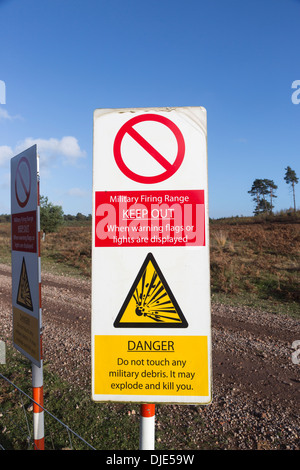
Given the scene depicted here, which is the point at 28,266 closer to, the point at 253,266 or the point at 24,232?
the point at 24,232

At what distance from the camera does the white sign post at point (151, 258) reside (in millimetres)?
1769

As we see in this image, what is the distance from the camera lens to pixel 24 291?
2791mm

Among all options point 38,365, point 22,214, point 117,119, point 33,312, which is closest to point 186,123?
point 117,119

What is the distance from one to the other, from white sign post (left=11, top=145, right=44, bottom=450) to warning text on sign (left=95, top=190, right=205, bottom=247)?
904 millimetres

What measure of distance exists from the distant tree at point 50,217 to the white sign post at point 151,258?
33.2 metres

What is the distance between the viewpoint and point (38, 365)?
255 centimetres

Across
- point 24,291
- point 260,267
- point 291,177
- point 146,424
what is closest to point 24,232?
point 24,291

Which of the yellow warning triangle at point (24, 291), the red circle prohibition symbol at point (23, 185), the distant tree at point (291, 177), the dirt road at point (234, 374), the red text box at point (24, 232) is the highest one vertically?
the distant tree at point (291, 177)

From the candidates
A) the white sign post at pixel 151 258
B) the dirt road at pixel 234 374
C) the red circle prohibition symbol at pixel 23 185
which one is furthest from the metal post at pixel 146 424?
the dirt road at pixel 234 374

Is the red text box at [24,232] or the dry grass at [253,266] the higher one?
the red text box at [24,232]

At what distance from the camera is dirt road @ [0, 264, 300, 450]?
366 cm

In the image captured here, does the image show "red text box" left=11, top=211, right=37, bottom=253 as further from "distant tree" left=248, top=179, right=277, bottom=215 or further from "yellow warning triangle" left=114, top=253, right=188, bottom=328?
"distant tree" left=248, top=179, right=277, bottom=215

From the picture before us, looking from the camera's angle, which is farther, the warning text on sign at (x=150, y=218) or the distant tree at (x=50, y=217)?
the distant tree at (x=50, y=217)

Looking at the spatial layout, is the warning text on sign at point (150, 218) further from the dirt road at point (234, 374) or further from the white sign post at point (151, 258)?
the dirt road at point (234, 374)
